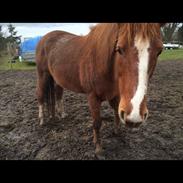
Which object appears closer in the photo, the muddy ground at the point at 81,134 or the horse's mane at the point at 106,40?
the horse's mane at the point at 106,40

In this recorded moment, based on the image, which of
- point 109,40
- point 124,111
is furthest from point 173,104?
point 124,111

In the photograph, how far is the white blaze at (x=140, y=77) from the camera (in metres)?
2.23

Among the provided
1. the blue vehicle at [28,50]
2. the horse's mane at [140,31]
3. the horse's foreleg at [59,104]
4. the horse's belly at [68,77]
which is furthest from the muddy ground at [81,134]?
the blue vehicle at [28,50]

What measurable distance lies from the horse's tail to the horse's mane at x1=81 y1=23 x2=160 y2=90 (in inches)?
56.8

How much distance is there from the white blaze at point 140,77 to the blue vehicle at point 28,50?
50.8 ft

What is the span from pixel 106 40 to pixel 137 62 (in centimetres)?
88

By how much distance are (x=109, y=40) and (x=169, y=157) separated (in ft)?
5.68

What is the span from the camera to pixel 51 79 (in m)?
4.99

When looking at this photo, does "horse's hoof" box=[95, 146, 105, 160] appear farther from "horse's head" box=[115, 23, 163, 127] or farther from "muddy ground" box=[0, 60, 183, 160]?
"horse's head" box=[115, 23, 163, 127]

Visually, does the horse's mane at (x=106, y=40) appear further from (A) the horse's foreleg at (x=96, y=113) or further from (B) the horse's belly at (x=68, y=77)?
(B) the horse's belly at (x=68, y=77)

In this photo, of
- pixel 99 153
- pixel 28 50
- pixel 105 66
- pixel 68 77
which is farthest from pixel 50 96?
pixel 28 50

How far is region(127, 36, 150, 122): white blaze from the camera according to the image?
2232 millimetres

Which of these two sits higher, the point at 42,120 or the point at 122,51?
the point at 122,51
